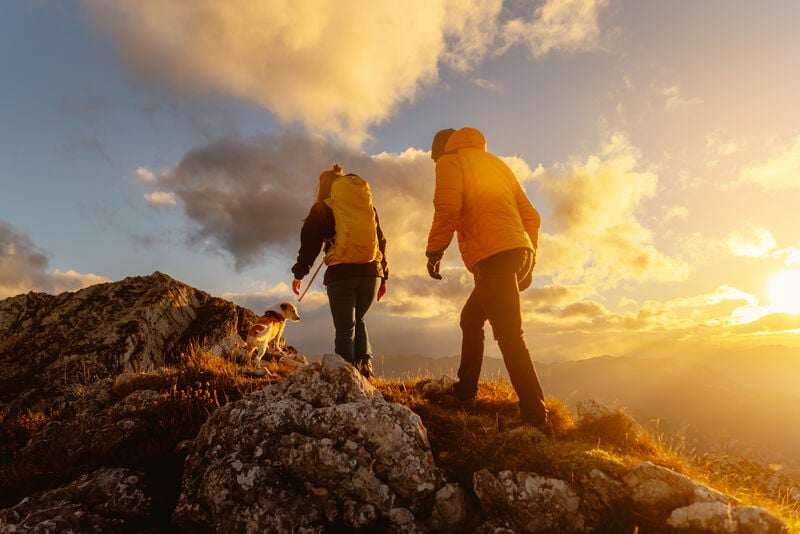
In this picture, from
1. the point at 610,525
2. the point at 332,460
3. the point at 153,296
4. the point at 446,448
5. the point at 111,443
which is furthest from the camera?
the point at 153,296

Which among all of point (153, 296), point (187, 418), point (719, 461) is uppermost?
point (153, 296)

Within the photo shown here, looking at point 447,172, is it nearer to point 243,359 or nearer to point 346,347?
point 346,347

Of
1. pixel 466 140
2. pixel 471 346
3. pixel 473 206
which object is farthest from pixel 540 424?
pixel 466 140

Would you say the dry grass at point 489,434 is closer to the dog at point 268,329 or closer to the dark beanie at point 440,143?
the dog at point 268,329

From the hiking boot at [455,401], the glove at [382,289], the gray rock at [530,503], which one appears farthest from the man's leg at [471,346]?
the gray rock at [530,503]

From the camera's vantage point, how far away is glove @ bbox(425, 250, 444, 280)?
18.1 ft

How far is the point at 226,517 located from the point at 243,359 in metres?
6.84

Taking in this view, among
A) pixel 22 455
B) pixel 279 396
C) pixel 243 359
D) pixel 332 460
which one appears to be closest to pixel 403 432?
pixel 332 460

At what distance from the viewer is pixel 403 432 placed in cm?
448

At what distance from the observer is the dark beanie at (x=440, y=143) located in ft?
21.1

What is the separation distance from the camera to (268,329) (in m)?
10.1

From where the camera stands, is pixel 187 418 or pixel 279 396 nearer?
pixel 279 396

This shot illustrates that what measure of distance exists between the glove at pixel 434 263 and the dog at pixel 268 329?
18.4ft

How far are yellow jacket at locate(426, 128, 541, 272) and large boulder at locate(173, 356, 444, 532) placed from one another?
2186 mm
